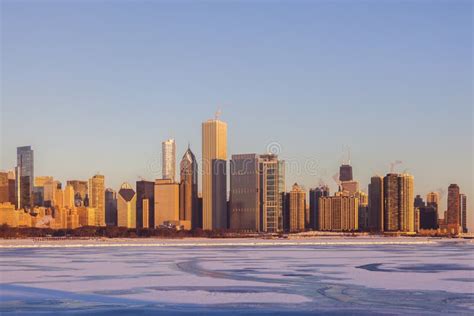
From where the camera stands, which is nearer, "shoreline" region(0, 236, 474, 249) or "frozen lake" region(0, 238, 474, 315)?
"frozen lake" region(0, 238, 474, 315)

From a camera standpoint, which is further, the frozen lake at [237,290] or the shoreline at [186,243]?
the shoreline at [186,243]

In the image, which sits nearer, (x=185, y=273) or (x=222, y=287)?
(x=222, y=287)

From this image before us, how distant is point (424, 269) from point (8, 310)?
89.9 ft

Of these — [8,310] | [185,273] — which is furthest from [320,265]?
[8,310]

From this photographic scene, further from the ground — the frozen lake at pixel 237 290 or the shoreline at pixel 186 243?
the frozen lake at pixel 237 290

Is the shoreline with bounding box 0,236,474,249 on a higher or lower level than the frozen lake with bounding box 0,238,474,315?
lower

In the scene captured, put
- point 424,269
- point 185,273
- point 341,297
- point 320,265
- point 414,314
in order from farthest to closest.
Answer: point 320,265 < point 424,269 < point 185,273 < point 341,297 < point 414,314

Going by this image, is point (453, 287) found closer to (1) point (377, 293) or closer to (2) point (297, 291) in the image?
(1) point (377, 293)

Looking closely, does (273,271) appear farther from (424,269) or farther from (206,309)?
(206,309)

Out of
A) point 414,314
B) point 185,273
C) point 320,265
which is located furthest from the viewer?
point 320,265

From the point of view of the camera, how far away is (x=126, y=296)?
28.1 meters

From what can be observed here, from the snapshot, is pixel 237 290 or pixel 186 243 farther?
pixel 186 243

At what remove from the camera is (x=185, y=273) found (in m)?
39.4

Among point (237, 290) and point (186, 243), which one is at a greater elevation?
point (237, 290)
